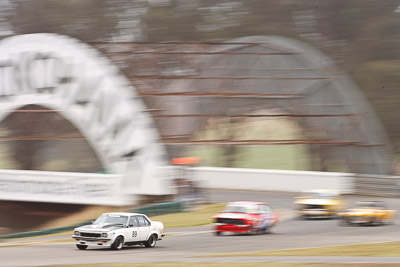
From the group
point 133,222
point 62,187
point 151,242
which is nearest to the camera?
point 133,222

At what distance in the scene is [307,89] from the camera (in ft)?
154

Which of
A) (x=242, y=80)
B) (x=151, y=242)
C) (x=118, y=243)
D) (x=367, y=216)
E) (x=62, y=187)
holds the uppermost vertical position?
(x=242, y=80)

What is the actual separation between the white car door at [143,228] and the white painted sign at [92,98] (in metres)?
11.8

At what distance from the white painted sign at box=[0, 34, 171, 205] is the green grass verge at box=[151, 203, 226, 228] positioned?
1967 mm

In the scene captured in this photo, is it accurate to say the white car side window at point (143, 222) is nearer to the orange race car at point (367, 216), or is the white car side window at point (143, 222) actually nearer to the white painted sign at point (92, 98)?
the orange race car at point (367, 216)

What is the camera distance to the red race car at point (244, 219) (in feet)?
73.4

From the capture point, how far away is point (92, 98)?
111ft

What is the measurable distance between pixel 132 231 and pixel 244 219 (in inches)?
200

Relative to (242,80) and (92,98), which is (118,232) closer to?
(92,98)

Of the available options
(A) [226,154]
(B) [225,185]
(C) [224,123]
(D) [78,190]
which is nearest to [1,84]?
(D) [78,190]

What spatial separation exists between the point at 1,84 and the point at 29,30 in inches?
1241

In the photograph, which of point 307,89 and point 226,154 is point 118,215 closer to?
point 307,89

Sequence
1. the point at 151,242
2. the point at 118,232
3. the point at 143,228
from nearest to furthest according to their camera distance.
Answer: the point at 118,232 → the point at 143,228 → the point at 151,242

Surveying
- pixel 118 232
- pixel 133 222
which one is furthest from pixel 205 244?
pixel 118 232
